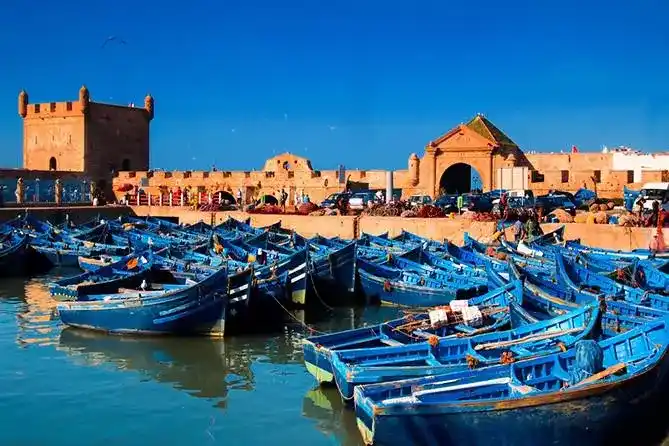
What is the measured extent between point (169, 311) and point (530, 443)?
7525 millimetres

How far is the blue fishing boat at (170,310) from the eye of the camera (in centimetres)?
1293

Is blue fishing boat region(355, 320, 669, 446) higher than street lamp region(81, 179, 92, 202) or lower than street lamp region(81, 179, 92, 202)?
lower

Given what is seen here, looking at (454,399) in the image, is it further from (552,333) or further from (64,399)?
(64,399)

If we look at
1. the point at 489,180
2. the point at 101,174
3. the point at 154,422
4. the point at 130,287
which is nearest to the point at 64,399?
the point at 154,422

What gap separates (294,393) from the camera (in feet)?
34.3

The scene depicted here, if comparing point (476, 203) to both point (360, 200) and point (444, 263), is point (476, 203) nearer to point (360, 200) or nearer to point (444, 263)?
point (360, 200)

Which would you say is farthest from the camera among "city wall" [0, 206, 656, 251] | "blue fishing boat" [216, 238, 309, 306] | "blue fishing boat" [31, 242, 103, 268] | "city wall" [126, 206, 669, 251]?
"blue fishing boat" [31, 242, 103, 268]

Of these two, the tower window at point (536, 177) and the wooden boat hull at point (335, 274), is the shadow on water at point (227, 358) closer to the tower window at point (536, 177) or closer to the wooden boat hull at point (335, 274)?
the wooden boat hull at point (335, 274)

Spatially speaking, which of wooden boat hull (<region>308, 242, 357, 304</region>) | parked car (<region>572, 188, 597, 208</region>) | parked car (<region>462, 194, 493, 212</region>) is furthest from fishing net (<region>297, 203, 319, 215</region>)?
wooden boat hull (<region>308, 242, 357, 304</region>)

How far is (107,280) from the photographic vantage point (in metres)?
15.7

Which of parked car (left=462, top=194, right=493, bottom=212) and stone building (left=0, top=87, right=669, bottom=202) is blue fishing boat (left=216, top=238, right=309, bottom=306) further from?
stone building (left=0, top=87, right=669, bottom=202)

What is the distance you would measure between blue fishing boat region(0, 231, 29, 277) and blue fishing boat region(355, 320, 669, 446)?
16854 mm

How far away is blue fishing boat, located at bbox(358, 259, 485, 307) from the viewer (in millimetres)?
15750

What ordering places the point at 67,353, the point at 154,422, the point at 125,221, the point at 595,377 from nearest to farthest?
the point at 595,377, the point at 154,422, the point at 67,353, the point at 125,221
